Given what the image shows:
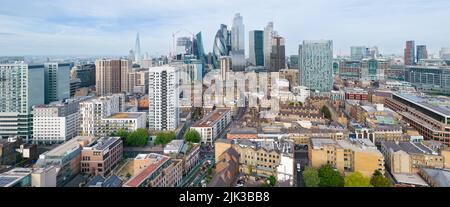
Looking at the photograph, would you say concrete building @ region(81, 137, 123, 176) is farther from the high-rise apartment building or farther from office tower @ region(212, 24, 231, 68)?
office tower @ region(212, 24, 231, 68)

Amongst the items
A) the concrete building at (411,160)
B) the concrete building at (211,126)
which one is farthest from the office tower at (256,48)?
the concrete building at (411,160)

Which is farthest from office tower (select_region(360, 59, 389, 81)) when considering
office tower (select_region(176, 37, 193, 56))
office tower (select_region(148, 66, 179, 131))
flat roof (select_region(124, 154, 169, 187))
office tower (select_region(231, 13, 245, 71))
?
flat roof (select_region(124, 154, 169, 187))

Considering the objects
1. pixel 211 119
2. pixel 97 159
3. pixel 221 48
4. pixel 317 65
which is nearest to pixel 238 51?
pixel 221 48

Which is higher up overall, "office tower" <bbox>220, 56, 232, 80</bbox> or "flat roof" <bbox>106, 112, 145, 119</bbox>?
"office tower" <bbox>220, 56, 232, 80</bbox>

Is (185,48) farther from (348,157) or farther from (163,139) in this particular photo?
(348,157)

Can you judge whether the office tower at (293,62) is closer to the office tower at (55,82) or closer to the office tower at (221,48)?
the office tower at (221,48)

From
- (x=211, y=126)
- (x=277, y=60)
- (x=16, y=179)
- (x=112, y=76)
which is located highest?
(x=277, y=60)
